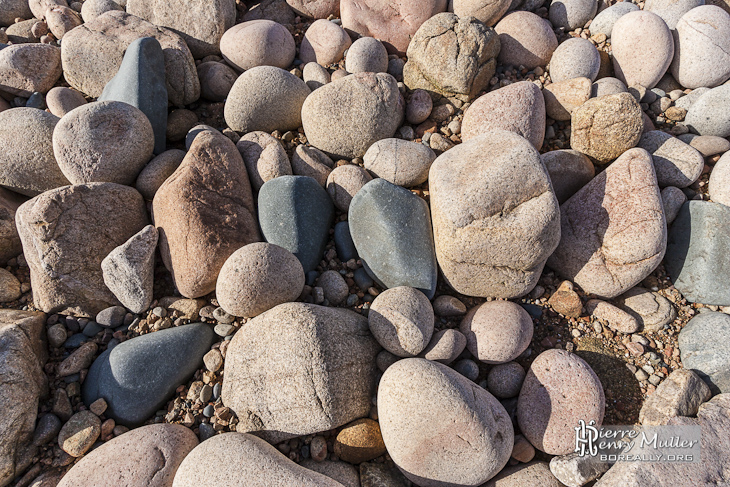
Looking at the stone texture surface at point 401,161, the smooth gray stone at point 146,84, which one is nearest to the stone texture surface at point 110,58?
the smooth gray stone at point 146,84

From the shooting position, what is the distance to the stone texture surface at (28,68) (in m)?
3.67

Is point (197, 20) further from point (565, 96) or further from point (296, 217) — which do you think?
point (565, 96)

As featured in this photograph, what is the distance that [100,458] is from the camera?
85.0 inches

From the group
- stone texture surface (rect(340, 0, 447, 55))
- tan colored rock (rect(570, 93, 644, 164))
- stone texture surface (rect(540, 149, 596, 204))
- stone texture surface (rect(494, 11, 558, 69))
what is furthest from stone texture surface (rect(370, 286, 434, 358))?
stone texture surface (rect(340, 0, 447, 55))

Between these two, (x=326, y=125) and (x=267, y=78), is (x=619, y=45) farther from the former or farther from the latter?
(x=267, y=78)

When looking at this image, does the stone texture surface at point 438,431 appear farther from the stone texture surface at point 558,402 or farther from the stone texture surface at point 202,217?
the stone texture surface at point 202,217

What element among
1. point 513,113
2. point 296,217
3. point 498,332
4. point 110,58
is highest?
point 110,58

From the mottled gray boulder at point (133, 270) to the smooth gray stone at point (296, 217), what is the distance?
0.77m

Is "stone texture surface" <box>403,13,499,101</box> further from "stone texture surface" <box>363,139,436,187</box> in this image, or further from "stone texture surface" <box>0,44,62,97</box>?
"stone texture surface" <box>0,44,62,97</box>

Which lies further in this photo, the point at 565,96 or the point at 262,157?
the point at 565,96

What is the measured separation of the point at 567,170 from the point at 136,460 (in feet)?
10.9

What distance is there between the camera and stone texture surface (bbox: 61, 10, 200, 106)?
3.63m

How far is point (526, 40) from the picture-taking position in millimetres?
Result: 3664

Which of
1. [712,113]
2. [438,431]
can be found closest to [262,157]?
[438,431]
